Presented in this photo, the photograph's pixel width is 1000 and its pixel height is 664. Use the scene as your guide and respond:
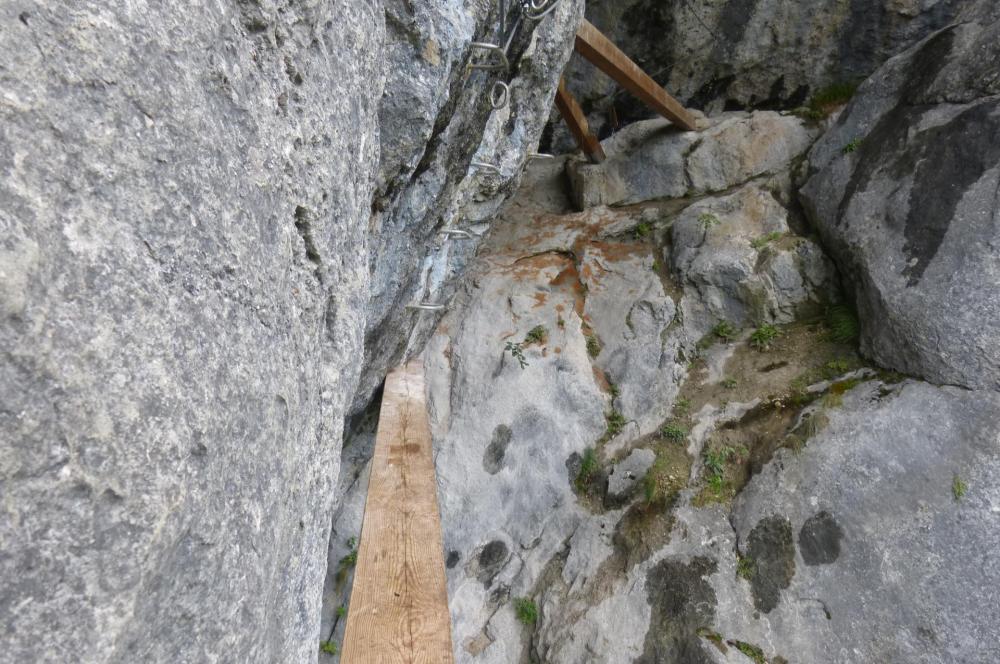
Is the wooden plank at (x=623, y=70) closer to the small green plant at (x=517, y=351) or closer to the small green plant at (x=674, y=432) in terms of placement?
the small green plant at (x=517, y=351)

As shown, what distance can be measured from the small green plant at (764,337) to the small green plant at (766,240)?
1019 mm

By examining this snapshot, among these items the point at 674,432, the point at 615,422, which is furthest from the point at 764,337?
the point at 615,422

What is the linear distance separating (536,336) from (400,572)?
402cm

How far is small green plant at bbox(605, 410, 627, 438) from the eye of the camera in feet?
16.7

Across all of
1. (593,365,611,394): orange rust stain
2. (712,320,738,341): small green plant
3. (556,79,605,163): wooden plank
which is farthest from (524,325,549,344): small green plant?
(556,79,605,163): wooden plank

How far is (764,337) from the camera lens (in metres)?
5.27

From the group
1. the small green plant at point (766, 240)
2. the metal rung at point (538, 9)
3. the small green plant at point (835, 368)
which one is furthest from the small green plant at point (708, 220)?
the metal rung at point (538, 9)

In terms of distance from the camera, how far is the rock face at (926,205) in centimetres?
393

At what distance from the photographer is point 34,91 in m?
0.72

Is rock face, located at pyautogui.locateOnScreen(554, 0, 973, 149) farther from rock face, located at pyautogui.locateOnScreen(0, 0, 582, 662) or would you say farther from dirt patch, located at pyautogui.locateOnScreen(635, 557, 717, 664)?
rock face, located at pyautogui.locateOnScreen(0, 0, 582, 662)

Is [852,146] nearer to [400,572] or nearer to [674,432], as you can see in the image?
[674,432]

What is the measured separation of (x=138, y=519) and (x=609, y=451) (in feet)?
14.9

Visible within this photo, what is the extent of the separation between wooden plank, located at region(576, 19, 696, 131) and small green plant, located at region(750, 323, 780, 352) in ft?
11.0

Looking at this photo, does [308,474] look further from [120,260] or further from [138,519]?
[120,260]
